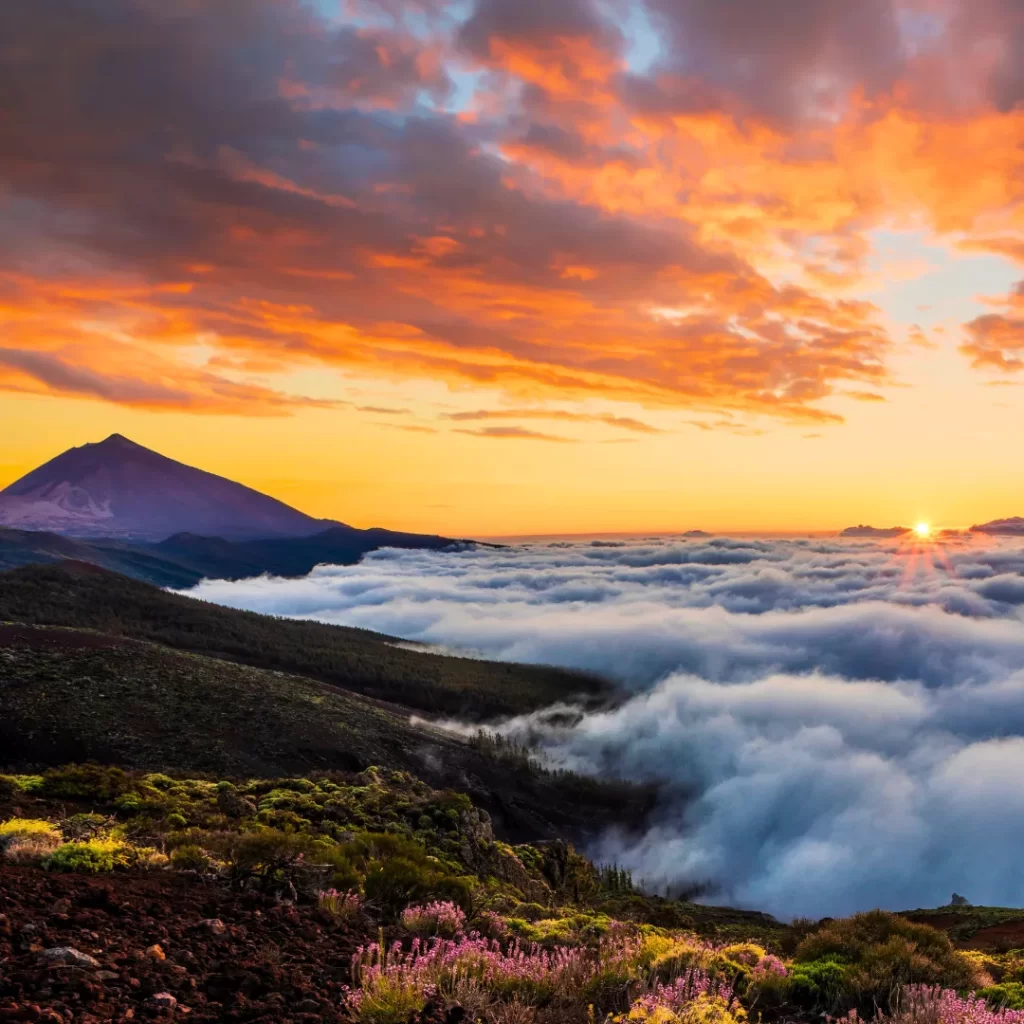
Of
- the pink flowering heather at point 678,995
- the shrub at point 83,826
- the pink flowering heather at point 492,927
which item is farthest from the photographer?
the shrub at point 83,826

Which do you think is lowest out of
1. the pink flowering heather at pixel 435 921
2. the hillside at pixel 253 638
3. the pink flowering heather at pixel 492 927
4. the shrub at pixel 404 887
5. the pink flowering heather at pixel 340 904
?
the hillside at pixel 253 638

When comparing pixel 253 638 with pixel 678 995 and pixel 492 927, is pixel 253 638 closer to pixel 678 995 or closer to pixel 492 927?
pixel 492 927

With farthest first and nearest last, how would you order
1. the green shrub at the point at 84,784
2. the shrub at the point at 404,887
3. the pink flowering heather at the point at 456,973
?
the green shrub at the point at 84,784, the shrub at the point at 404,887, the pink flowering heather at the point at 456,973

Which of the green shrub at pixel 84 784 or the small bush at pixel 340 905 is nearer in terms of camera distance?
the small bush at pixel 340 905

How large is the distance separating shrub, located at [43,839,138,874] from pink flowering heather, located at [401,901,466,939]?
356 cm

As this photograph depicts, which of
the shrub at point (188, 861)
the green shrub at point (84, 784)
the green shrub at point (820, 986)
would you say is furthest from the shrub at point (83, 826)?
the green shrub at point (820, 986)

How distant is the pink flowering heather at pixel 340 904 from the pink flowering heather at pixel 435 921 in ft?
1.84

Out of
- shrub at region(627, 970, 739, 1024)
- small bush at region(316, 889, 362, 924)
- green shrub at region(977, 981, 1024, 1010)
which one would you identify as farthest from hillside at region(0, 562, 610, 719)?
green shrub at region(977, 981, 1024, 1010)

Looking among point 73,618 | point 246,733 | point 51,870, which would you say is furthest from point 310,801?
point 73,618

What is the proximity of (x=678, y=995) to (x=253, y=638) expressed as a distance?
145677 millimetres

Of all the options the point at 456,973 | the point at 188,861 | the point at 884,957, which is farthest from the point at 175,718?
the point at 884,957

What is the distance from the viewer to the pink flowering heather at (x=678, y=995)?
563 centimetres

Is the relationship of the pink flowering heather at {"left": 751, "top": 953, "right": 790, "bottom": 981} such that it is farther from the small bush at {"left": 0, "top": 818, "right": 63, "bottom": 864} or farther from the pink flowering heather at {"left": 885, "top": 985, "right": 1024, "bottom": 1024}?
the small bush at {"left": 0, "top": 818, "right": 63, "bottom": 864}

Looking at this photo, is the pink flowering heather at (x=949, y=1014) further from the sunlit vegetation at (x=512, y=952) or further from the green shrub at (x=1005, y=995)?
the green shrub at (x=1005, y=995)
